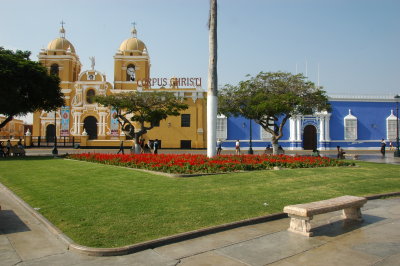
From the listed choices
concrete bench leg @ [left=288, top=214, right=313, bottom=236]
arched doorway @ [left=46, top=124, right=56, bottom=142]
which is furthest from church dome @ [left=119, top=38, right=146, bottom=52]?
concrete bench leg @ [left=288, top=214, right=313, bottom=236]

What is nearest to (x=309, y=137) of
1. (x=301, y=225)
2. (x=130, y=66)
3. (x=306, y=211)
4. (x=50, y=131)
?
(x=130, y=66)

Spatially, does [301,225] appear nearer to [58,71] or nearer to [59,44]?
[58,71]

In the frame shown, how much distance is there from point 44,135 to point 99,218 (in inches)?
1486

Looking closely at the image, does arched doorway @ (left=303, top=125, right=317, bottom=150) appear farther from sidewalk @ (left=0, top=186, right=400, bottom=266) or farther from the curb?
the curb

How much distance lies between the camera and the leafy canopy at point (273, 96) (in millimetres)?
18641

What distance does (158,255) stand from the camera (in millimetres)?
4562

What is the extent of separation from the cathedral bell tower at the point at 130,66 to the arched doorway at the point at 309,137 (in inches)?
757

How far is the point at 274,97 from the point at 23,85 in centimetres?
1652

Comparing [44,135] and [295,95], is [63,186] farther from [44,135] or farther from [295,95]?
[44,135]

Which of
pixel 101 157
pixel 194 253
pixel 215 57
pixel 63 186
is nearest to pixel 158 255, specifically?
pixel 194 253

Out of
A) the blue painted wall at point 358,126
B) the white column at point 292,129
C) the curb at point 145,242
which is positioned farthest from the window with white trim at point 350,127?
the curb at point 145,242

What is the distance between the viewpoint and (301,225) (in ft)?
18.1

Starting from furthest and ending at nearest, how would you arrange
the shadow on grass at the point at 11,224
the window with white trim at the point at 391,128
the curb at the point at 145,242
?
1. the window with white trim at the point at 391,128
2. the shadow on grass at the point at 11,224
3. the curb at the point at 145,242

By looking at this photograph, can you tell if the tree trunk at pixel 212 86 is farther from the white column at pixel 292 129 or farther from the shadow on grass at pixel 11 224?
the white column at pixel 292 129
